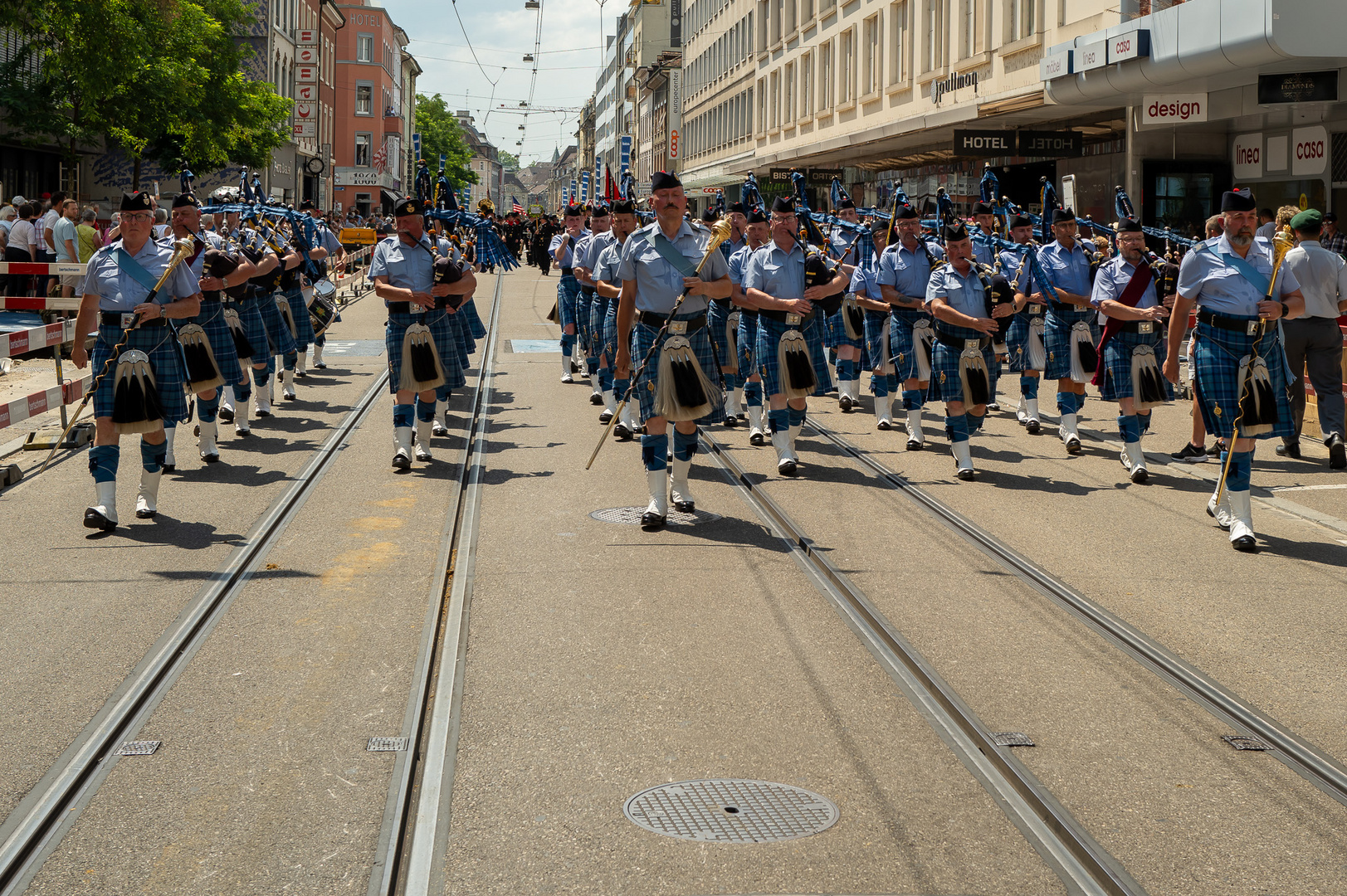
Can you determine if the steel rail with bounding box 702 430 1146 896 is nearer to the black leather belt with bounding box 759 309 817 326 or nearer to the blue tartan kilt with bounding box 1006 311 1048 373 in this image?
the black leather belt with bounding box 759 309 817 326

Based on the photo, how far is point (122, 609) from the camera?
6.64 m

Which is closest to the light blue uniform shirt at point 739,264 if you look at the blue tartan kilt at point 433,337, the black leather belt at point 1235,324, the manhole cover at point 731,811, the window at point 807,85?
the blue tartan kilt at point 433,337

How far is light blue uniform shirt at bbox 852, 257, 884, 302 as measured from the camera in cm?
1370

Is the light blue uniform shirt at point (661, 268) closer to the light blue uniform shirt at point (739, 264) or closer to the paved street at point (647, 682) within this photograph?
the paved street at point (647, 682)

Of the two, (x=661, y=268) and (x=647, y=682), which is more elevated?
(x=661, y=268)

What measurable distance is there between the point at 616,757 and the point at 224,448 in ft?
25.9

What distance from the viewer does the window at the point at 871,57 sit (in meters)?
36.7

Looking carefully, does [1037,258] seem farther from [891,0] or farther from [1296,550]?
[891,0]

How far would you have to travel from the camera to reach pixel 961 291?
10750 millimetres

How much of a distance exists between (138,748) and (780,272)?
6.53 metres

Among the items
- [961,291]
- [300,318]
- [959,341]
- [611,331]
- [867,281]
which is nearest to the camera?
[961,291]

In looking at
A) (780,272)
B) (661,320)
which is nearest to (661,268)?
(661,320)

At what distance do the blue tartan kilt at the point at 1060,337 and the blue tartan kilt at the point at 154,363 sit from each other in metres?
7.14

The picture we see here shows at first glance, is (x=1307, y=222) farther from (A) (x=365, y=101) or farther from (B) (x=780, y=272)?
(A) (x=365, y=101)
